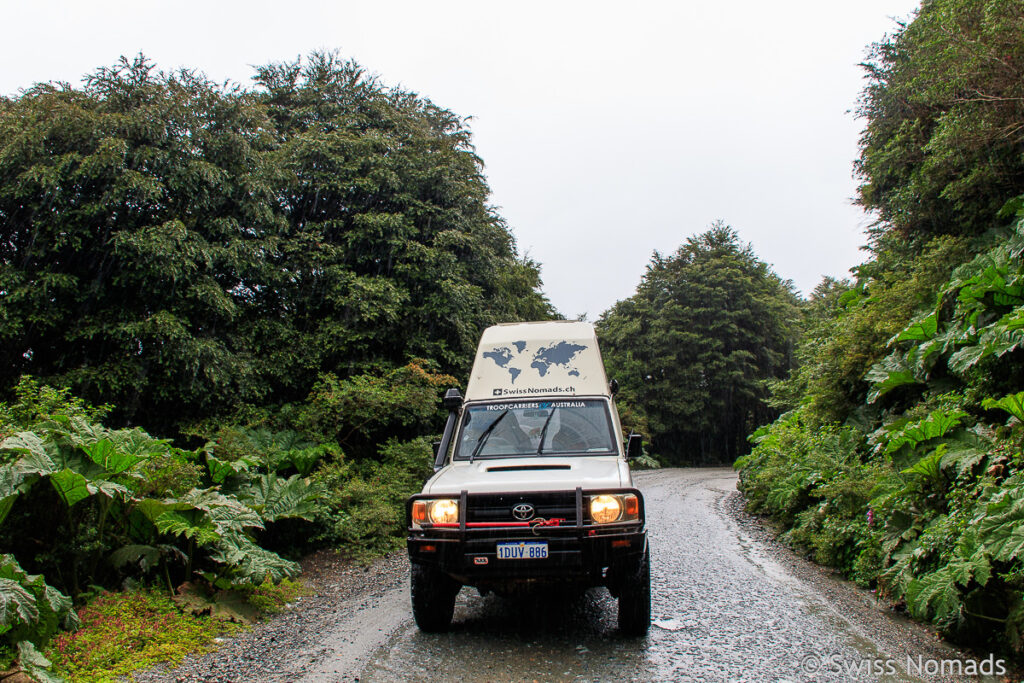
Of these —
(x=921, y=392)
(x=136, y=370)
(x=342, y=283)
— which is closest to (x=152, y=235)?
(x=136, y=370)

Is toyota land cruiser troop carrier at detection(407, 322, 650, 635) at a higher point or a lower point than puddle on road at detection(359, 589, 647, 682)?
higher

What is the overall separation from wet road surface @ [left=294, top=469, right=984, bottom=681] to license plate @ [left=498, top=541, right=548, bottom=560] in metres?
0.73

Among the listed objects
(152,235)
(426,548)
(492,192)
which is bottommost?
(426,548)

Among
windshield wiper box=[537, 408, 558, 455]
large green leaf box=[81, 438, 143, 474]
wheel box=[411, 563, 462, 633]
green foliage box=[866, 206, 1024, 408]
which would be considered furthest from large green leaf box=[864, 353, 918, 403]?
large green leaf box=[81, 438, 143, 474]

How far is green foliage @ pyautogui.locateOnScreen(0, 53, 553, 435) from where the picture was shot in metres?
11.5

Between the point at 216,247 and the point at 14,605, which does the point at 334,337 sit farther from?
the point at 14,605

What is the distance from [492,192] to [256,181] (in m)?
10.4

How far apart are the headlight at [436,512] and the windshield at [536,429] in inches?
47.2

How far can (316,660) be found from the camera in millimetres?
4648

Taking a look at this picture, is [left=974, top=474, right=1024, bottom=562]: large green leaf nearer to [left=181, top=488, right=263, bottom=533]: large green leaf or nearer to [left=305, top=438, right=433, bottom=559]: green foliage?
Answer: [left=181, top=488, right=263, bottom=533]: large green leaf

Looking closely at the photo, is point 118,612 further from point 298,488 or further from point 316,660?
point 298,488

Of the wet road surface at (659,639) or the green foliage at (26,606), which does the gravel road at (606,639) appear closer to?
the wet road surface at (659,639)

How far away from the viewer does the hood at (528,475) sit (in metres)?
4.81

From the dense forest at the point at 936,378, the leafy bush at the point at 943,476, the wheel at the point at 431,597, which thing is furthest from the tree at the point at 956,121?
the wheel at the point at 431,597
